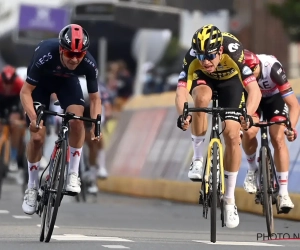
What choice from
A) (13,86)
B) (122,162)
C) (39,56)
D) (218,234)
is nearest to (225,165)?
(218,234)

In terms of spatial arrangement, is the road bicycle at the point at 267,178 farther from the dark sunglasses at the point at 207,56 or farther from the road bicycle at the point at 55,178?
the road bicycle at the point at 55,178

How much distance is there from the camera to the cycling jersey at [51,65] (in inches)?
460

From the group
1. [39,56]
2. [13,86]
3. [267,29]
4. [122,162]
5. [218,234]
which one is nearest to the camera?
[39,56]

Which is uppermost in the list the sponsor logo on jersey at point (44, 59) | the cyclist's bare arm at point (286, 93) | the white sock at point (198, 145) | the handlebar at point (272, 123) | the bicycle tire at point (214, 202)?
the sponsor logo on jersey at point (44, 59)

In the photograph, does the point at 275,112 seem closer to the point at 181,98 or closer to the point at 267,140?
the point at 267,140

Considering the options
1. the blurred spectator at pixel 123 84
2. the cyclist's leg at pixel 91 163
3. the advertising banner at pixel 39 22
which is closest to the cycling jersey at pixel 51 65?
the cyclist's leg at pixel 91 163

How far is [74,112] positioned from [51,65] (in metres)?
0.51

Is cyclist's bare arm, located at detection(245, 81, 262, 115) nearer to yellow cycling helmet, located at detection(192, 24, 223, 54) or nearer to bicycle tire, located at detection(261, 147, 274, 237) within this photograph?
yellow cycling helmet, located at detection(192, 24, 223, 54)

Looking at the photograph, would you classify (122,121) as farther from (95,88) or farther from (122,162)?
(95,88)

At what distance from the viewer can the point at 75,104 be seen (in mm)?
11984

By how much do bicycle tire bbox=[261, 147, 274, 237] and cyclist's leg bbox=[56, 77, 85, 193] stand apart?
1.93 m

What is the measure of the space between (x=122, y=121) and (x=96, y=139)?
39.3ft

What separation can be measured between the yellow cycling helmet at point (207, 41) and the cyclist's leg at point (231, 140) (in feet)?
2.24

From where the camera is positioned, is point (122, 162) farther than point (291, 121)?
Yes
